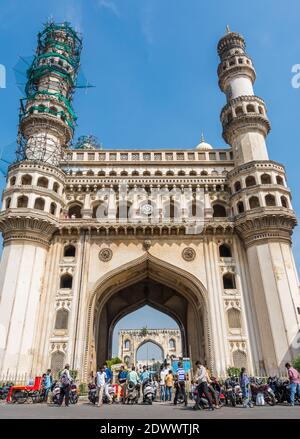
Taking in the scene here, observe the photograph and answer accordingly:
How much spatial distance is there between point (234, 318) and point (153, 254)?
7.65 meters

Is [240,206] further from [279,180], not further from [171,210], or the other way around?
[171,210]

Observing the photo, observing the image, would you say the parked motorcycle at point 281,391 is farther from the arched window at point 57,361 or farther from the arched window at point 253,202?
the arched window at point 253,202

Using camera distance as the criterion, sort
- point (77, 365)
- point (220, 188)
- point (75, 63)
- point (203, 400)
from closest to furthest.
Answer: point (203, 400) → point (77, 365) → point (220, 188) → point (75, 63)

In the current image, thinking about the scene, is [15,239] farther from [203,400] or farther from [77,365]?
[203,400]

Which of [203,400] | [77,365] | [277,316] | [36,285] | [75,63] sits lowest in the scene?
[203,400]

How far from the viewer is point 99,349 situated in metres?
30.9

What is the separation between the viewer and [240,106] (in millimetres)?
34094

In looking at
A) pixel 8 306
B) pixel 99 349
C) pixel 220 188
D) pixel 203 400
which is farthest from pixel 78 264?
pixel 203 400

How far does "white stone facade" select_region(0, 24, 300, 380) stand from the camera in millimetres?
23531

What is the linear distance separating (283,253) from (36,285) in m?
18.1

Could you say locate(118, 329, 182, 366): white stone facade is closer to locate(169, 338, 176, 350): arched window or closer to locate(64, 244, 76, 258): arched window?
locate(169, 338, 176, 350): arched window

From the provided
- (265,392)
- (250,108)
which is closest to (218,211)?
(250,108)

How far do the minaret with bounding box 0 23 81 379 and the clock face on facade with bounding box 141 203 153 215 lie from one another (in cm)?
692

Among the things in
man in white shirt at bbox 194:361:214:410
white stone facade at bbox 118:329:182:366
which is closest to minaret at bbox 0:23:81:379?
man in white shirt at bbox 194:361:214:410
